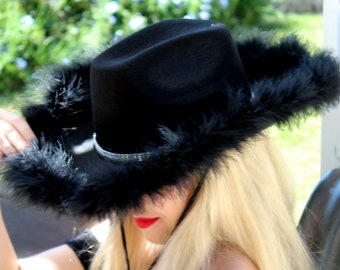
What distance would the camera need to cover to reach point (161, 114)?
1.13 m

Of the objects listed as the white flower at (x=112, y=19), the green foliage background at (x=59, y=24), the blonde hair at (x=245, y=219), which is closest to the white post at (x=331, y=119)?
the blonde hair at (x=245, y=219)

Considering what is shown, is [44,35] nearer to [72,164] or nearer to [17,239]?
[17,239]

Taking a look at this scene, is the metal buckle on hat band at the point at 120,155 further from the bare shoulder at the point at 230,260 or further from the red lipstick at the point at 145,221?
the bare shoulder at the point at 230,260

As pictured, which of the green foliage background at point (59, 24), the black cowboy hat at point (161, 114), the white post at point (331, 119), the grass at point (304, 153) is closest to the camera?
the black cowboy hat at point (161, 114)

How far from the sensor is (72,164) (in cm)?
124

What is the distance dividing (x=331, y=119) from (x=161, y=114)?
780 mm

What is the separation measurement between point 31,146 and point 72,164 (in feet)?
0.33

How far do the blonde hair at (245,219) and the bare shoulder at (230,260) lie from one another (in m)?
0.01

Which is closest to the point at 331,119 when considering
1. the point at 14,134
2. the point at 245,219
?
the point at 245,219

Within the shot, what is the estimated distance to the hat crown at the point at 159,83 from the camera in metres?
1.13

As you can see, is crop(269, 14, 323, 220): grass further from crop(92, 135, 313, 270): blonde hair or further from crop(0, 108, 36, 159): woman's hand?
crop(0, 108, 36, 159): woman's hand

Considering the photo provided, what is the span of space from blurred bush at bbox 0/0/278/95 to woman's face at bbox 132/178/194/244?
2965mm

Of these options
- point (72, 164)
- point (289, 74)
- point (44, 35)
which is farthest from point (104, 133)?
point (44, 35)

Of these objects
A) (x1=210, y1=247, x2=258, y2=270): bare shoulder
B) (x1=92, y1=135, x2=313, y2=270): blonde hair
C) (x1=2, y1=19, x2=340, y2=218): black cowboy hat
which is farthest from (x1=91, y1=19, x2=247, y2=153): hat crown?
(x1=210, y1=247, x2=258, y2=270): bare shoulder
